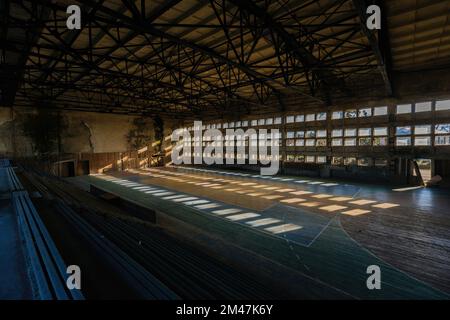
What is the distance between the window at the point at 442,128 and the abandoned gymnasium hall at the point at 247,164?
0.06 meters

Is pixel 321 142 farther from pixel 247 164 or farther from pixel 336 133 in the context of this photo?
pixel 247 164

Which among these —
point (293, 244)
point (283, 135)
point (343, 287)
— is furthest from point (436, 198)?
point (283, 135)

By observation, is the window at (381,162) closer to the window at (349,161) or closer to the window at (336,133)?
the window at (349,161)

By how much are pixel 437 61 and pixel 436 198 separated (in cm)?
756

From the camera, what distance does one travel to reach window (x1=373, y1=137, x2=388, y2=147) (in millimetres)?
14859

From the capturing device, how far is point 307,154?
18.6m

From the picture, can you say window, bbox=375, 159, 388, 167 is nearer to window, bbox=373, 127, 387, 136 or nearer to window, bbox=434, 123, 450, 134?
window, bbox=373, 127, 387, 136

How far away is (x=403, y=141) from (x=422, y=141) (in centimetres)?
91

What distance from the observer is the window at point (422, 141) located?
13.3 metres

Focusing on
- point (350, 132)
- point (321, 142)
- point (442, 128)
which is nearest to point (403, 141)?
point (442, 128)

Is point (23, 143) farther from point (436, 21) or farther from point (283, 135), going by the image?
point (436, 21)

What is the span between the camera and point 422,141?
532 inches

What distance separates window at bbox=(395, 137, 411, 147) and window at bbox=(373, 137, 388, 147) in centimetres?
61
